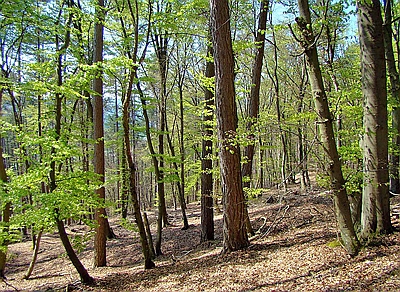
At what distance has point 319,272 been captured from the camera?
4570 mm

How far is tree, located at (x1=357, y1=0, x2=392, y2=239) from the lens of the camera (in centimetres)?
488

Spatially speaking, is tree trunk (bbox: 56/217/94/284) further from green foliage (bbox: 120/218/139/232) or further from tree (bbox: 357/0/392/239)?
tree (bbox: 357/0/392/239)

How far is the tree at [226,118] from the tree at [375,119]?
2.44m

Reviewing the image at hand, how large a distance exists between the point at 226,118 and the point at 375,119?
2773 millimetres

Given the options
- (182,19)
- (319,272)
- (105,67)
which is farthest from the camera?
(182,19)

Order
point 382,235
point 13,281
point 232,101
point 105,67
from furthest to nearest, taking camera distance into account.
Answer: point 13,281, point 105,67, point 232,101, point 382,235

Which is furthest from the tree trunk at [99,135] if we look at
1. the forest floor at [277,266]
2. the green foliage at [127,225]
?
the green foliage at [127,225]

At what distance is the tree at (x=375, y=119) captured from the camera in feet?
16.0

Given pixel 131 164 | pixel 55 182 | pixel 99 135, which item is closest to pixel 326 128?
pixel 131 164

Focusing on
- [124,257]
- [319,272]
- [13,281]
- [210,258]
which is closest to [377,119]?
[319,272]

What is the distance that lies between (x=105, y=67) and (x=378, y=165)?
6002 millimetres

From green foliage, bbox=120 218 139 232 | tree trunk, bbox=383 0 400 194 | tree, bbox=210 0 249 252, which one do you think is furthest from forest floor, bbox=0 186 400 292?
tree trunk, bbox=383 0 400 194

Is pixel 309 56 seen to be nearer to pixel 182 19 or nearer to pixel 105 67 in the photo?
pixel 105 67

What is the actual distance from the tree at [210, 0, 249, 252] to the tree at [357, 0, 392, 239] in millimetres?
2438
